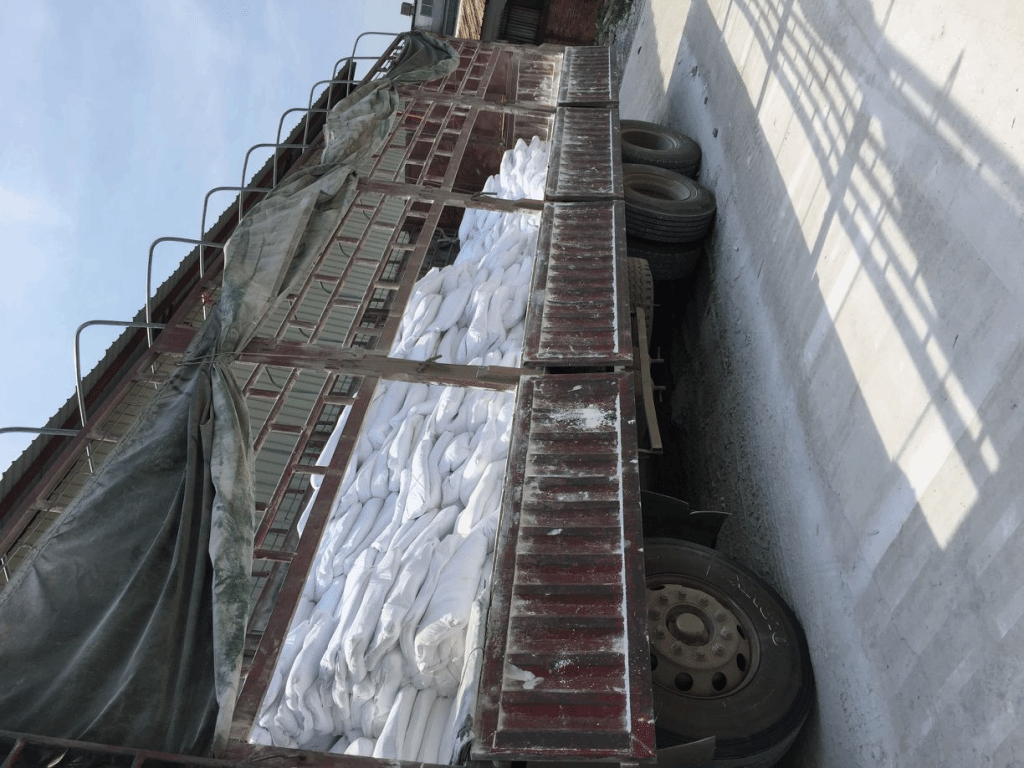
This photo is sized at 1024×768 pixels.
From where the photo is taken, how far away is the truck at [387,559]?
269 cm

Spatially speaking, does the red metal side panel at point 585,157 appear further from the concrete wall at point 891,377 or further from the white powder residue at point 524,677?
the white powder residue at point 524,677

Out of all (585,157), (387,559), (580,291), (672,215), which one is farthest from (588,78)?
(387,559)

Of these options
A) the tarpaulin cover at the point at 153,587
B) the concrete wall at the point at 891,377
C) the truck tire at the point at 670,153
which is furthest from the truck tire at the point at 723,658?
the truck tire at the point at 670,153

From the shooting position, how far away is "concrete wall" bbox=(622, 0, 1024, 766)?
2.54 metres

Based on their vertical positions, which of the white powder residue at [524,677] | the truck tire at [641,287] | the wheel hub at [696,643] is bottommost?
the wheel hub at [696,643]

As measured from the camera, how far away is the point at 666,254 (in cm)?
650

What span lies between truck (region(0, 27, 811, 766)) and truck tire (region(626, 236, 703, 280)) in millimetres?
789

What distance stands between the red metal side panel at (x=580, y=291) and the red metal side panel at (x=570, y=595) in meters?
0.37

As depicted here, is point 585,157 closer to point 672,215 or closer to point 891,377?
point 672,215

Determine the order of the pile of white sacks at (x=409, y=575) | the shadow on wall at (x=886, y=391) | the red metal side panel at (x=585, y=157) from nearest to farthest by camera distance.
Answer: the shadow on wall at (x=886, y=391)
the pile of white sacks at (x=409, y=575)
the red metal side panel at (x=585, y=157)

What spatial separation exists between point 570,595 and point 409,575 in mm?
844

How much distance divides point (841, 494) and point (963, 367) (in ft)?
3.15

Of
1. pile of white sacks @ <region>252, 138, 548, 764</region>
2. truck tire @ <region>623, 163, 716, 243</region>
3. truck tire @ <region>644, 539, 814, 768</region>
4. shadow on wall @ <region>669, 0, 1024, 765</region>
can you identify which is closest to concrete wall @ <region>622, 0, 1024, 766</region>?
shadow on wall @ <region>669, 0, 1024, 765</region>

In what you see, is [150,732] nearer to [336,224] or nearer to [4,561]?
[4,561]
